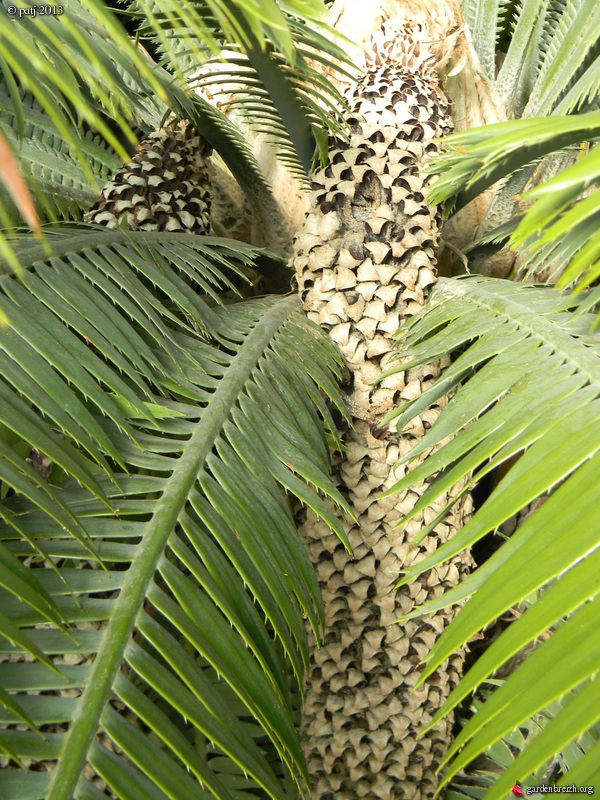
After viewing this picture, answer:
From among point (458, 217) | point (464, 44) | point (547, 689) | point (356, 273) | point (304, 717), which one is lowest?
point (304, 717)

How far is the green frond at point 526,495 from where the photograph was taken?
34 cm

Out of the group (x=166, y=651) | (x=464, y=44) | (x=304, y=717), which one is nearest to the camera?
(x=166, y=651)

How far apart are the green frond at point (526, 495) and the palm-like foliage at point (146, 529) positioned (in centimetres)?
12

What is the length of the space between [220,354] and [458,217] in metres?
0.65

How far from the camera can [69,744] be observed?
39 centimetres

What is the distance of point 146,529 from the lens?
0.50m

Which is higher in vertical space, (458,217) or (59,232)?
(458,217)

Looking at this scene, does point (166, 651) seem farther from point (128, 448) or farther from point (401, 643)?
point (401, 643)

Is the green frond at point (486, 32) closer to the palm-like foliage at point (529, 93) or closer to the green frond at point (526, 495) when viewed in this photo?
the palm-like foliage at point (529, 93)

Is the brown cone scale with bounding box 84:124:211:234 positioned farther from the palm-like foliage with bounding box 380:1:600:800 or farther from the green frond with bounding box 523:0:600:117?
the green frond with bounding box 523:0:600:117

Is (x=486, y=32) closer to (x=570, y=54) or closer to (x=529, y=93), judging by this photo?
(x=529, y=93)

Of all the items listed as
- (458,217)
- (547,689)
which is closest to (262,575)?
(547,689)

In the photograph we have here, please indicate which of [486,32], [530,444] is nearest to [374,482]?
[530,444]

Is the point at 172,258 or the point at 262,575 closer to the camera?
the point at 262,575
